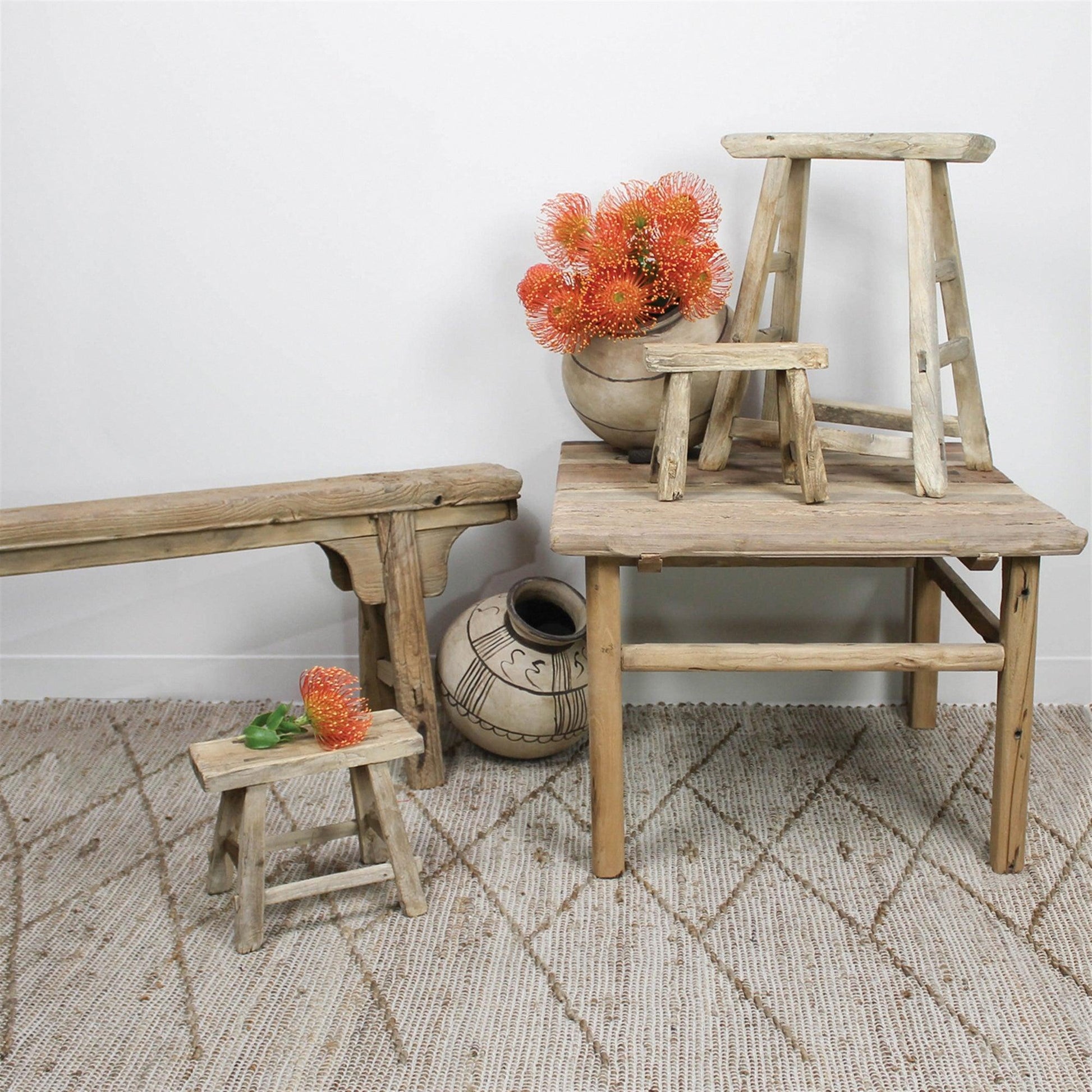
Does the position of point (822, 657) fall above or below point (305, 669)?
above

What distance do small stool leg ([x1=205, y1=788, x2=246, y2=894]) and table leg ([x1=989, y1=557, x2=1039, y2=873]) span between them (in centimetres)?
115

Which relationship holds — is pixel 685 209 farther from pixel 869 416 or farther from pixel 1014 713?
pixel 1014 713

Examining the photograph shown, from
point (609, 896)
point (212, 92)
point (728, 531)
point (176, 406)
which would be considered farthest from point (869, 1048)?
point (212, 92)

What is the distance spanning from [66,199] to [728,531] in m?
1.50

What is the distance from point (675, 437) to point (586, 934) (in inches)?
29.5

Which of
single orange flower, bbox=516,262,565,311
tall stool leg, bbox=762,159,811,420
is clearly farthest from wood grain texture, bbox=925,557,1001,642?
single orange flower, bbox=516,262,565,311

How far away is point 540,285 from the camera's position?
6.20 ft

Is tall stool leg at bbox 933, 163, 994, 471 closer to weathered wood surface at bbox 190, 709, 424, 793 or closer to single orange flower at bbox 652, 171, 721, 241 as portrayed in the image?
single orange flower at bbox 652, 171, 721, 241

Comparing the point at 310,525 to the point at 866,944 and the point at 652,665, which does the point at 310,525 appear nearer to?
the point at 652,665

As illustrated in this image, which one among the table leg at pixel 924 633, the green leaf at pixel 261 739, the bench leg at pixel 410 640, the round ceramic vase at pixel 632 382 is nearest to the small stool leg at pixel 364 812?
the green leaf at pixel 261 739

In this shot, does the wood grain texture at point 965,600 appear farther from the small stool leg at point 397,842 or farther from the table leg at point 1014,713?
the small stool leg at point 397,842

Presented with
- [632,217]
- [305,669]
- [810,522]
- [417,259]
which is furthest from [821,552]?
[305,669]

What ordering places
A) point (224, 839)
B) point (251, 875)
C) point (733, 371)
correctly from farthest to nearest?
point (733, 371)
point (224, 839)
point (251, 875)

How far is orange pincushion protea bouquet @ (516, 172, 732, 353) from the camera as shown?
71.5 inches
